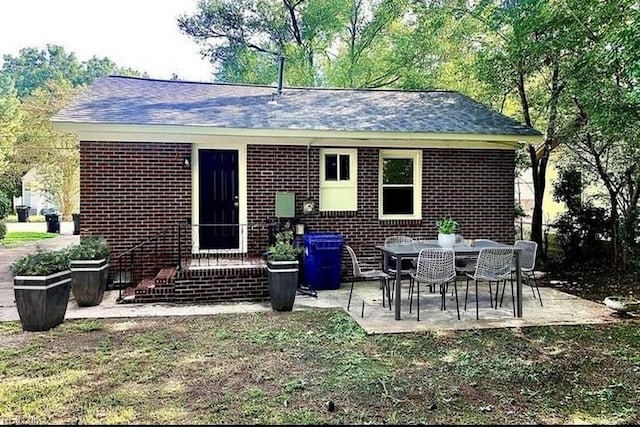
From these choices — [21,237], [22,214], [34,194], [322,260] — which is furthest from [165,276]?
[34,194]

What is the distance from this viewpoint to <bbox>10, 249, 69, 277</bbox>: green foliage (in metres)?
6.02

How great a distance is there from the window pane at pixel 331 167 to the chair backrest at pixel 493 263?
3.75m

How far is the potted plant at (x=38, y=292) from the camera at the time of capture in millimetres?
5949

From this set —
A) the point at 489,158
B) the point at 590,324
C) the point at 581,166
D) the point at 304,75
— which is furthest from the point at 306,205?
the point at 304,75

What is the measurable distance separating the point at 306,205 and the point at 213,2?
17.2 meters

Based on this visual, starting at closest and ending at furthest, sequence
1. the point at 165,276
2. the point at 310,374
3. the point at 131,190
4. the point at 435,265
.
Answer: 1. the point at 310,374
2. the point at 435,265
3. the point at 165,276
4. the point at 131,190

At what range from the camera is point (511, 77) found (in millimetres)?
11531

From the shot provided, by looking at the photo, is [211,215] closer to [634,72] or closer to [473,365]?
[473,365]

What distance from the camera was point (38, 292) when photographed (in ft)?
19.5

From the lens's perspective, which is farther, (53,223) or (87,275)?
(53,223)

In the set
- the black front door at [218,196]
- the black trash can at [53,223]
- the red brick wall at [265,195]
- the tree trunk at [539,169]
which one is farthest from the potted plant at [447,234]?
the black trash can at [53,223]

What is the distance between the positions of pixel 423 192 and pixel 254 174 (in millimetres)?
3353

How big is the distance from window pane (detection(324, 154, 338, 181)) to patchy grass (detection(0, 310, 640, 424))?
12.6 feet

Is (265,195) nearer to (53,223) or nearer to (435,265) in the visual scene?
(435,265)
